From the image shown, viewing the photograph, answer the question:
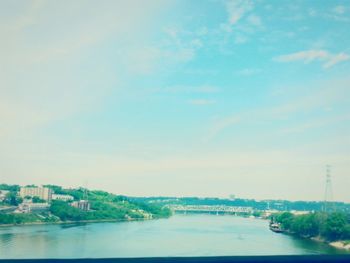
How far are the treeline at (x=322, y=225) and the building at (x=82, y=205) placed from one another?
6237 millimetres

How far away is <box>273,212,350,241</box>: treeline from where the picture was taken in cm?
861

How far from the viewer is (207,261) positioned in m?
1.71

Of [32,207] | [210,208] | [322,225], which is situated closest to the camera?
[322,225]

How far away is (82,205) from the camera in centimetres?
1270

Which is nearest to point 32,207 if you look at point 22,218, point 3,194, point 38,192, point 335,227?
point 22,218

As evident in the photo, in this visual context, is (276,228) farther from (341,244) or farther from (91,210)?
(91,210)

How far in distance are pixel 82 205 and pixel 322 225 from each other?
7.41 meters

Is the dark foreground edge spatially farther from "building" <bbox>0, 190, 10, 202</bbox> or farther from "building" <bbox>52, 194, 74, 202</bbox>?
"building" <bbox>52, 194, 74, 202</bbox>

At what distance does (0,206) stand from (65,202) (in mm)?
2207

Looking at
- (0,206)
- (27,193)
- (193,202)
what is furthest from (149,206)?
(0,206)

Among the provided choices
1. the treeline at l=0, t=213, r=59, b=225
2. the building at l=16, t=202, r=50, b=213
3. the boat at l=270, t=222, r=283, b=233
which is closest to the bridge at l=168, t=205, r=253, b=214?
the boat at l=270, t=222, r=283, b=233

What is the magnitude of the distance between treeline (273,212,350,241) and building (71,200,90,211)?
6.24 m

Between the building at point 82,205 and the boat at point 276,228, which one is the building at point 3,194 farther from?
the boat at point 276,228

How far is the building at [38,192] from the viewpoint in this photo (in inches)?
458
